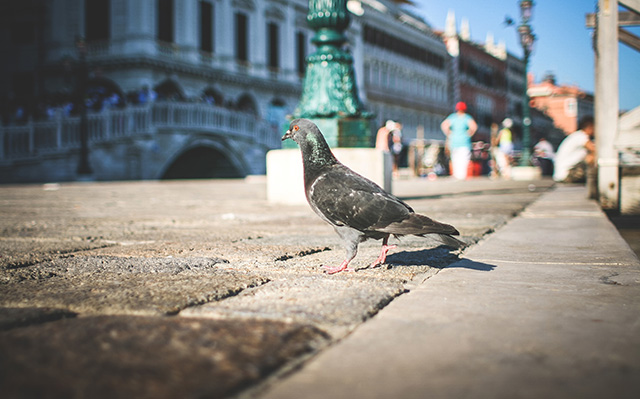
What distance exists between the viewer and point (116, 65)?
26.4 metres

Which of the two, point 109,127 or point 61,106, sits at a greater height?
point 61,106


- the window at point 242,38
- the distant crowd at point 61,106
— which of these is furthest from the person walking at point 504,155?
the window at point 242,38

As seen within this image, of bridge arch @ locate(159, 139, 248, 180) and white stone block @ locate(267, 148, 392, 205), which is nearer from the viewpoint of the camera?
white stone block @ locate(267, 148, 392, 205)

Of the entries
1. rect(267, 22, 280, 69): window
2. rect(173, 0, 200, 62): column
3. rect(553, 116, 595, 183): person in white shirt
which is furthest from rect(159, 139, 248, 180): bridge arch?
rect(553, 116, 595, 183): person in white shirt

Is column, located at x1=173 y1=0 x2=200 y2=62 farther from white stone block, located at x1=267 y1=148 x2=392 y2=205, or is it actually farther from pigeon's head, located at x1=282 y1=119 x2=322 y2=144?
pigeon's head, located at x1=282 y1=119 x2=322 y2=144

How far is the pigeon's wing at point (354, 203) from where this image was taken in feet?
7.95

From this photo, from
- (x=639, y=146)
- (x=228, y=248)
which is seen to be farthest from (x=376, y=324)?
(x=639, y=146)

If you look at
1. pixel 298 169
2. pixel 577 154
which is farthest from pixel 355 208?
pixel 577 154

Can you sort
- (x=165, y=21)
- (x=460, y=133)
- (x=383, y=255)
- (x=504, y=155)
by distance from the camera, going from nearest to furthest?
1. (x=383, y=255)
2. (x=460, y=133)
3. (x=504, y=155)
4. (x=165, y=21)

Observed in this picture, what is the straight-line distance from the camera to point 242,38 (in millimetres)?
32062

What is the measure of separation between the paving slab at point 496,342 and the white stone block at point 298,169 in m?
3.77

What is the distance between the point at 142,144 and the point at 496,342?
2081cm

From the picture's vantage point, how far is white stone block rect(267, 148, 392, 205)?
6383mm

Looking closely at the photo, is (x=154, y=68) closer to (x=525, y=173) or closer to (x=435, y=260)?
(x=525, y=173)
